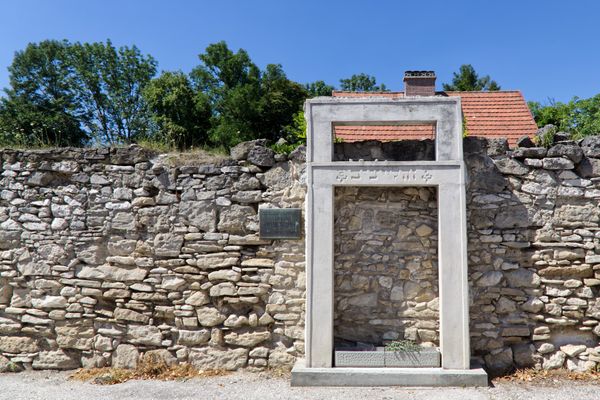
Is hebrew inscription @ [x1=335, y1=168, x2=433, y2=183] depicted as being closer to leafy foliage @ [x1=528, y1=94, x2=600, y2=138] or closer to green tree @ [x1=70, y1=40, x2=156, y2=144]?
leafy foliage @ [x1=528, y1=94, x2=600, y2=138]

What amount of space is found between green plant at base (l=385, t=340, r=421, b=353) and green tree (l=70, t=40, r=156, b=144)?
19.0 m

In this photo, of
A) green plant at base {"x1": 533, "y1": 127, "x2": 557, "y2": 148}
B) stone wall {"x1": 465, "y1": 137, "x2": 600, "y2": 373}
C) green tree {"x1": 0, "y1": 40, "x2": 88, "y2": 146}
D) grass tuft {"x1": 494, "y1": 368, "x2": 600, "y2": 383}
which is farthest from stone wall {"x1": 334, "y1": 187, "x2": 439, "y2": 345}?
green tree {"x1": 0, "y1": 40, "x2": 88, "y2": 146}

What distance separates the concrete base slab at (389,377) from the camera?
158 inches

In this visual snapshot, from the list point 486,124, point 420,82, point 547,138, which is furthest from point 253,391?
point 420,82

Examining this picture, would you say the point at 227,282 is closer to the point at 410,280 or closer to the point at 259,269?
the point at 259,269

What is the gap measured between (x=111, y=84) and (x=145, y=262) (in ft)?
65.6

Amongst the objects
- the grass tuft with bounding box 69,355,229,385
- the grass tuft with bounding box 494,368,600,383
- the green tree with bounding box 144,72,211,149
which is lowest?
the grass tuft with bounding box 69,355,229,385

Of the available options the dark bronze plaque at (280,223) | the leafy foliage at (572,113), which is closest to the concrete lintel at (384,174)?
the dark bronze plaque at (280,223)

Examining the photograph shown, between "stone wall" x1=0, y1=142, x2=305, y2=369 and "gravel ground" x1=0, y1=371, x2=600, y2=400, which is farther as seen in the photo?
"stone wall" x1=0, y1=142, x2=305, y2=369

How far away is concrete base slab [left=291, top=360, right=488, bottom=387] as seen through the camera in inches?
158

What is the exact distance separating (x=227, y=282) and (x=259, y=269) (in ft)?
1.38

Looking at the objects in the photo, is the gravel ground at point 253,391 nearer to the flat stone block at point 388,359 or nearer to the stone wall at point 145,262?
the flat stone block at point 388,359

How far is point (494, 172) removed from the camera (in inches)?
178

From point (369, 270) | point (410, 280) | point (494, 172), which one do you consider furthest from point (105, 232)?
point (494, 172)
